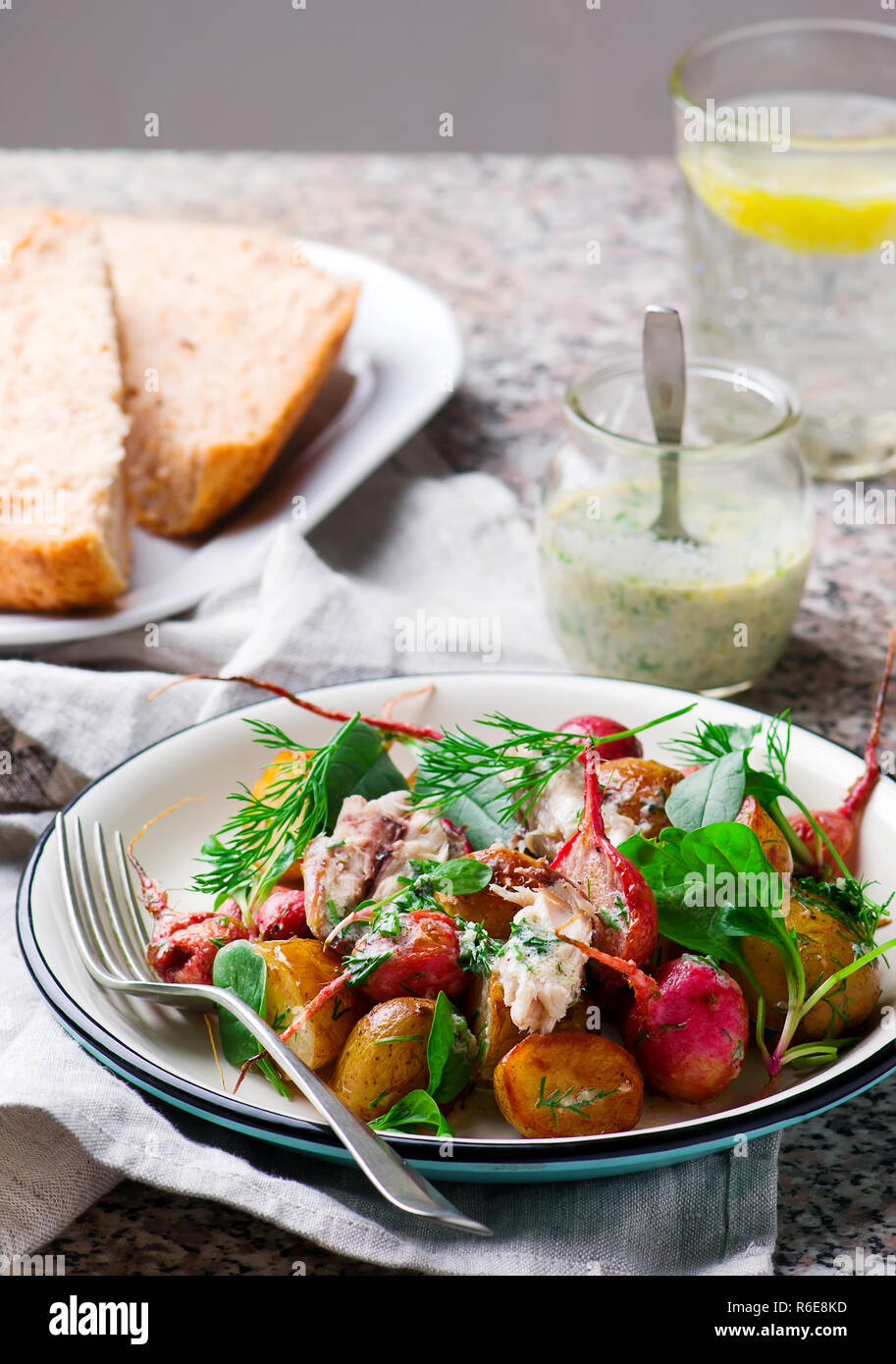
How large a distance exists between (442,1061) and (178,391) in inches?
54.2

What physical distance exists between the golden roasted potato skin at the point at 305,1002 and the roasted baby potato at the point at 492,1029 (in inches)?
3.8

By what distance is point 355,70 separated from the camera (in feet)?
14.6

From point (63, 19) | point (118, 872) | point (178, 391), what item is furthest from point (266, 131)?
point (118, 872)

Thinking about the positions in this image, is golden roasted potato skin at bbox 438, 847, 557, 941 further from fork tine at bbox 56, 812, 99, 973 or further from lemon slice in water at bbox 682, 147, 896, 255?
lemon slice in water at bbox 682, 147, 896, 255

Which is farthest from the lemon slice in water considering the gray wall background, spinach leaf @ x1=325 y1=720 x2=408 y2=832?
the gray wall background

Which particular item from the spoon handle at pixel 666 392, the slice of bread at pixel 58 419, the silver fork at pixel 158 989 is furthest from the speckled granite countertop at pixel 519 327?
the slice of bread at pixel 58 419

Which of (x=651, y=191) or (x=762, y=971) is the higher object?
(x=651, y=191)

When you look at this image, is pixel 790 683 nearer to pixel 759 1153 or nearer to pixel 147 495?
pixel 759 1153

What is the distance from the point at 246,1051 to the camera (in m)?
1.01

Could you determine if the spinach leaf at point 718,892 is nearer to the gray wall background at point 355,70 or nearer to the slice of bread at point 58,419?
the slice of bread at point 58,419

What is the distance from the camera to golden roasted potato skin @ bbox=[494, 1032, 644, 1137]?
0.92 metres

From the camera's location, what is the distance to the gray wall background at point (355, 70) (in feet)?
14.3

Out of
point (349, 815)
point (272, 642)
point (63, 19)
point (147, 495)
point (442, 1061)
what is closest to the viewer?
point (442, 1061)

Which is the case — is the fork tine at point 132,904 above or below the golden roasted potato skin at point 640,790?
below
